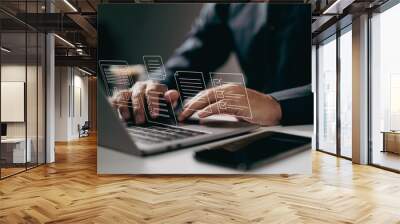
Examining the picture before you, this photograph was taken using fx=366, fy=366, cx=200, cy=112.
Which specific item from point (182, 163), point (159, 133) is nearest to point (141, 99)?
point (159, 133)

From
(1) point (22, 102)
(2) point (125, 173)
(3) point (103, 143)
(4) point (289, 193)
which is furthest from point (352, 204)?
(1) point (22, 102)

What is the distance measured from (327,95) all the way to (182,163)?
5.90 m

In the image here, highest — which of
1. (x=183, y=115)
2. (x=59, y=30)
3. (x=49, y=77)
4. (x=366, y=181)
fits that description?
(x=59, y=30)

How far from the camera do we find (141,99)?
637 centimetres

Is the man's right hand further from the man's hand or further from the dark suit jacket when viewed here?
the man's hand

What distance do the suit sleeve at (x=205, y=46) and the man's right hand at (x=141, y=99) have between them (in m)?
0.18

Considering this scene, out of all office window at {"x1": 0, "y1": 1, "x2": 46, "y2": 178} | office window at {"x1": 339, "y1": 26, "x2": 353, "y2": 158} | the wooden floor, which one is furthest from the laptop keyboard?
office window at {"x1": 339, "y1": 26, "x2": 353, "y2": 158}

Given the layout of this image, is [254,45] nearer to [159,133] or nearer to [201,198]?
[159,133]

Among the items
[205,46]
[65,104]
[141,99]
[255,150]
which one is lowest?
[255,150]

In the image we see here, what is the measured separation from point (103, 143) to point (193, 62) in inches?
83.2

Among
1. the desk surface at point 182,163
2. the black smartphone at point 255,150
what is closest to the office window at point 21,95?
the desk surface at point 182,163

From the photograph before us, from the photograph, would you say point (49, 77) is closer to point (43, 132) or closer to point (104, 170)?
point (43, 132)

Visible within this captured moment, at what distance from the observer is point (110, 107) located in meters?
6.38

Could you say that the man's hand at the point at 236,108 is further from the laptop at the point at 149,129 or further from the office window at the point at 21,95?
the office window at the point at 21,95
